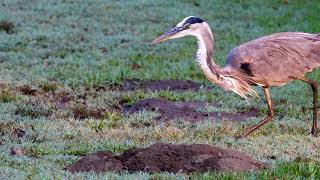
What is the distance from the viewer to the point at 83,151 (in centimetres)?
829

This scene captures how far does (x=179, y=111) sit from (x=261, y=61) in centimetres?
183

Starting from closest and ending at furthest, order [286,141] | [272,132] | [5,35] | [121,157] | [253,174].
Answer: [253,174]
[121,157]
[286,141]
[272,132]
[5,35]

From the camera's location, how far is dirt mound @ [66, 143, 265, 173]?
23.7ft

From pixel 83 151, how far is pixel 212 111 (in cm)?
287

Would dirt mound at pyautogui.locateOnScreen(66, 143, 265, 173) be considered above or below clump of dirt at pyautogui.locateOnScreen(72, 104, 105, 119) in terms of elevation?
above

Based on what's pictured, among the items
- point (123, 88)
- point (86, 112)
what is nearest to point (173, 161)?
point (86, 112)

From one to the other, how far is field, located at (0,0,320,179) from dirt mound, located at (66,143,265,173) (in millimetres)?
239

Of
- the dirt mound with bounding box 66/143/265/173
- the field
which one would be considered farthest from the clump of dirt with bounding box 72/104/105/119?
the dirt mound with bounding box 66/143/265/173

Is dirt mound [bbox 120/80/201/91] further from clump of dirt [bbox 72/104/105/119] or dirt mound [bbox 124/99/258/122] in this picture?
clump of dirt [bbox 72/104/105/119]

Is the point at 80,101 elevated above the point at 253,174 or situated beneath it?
situated beneath

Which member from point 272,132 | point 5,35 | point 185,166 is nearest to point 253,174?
point 185,166

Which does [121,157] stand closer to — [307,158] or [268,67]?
[307,158]

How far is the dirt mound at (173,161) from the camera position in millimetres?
7234

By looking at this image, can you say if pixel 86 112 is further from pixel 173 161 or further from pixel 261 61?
pixel 173 161
